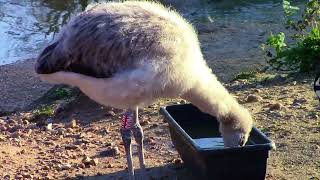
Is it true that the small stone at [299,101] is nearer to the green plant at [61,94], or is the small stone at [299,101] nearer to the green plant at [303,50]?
the green plant at [303,50]

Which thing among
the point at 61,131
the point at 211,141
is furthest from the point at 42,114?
the point at 211,141

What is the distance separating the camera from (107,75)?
195 inches

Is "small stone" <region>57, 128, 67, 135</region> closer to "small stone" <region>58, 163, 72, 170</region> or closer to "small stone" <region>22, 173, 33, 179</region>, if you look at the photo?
"small stone" <region>58, 163, 72, 170</region>

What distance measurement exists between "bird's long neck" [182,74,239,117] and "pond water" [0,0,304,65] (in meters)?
6.77

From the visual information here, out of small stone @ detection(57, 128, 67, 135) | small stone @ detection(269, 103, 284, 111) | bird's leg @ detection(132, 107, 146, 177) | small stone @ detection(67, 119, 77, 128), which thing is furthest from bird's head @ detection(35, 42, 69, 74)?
small stone @ detection(269, 103, 284, 111)

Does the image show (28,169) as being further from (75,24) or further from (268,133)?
(268,133)

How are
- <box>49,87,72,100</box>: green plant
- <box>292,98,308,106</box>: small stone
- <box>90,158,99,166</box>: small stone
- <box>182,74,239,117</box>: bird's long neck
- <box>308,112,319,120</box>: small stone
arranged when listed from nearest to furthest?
<box>182,74,239,117</box>: bird's long neck → <box>90,158,99,166</box>: small stone → <box>308,112,319,120</box>: small stone → <box>292,98,308,106</box>: small stone → <box>49,87,72,100</box>: green plant

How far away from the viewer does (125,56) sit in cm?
490

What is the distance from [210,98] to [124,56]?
34.1 inches

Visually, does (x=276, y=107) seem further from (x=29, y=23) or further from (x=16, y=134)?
(x=29, y=23)

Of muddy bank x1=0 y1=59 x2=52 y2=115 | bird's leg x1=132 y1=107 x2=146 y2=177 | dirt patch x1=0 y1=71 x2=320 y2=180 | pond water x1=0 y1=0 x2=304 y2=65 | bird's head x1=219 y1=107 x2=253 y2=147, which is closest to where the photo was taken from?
bird's head x1=219 y1=107 x2=253 y2=147

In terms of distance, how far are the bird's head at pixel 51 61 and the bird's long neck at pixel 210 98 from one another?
1.01 m

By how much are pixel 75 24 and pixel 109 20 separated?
263mm

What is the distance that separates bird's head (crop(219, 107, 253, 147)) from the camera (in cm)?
545
